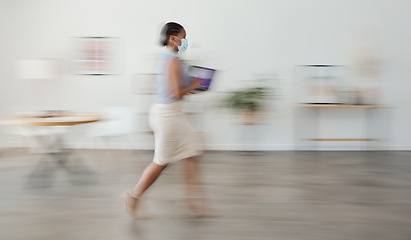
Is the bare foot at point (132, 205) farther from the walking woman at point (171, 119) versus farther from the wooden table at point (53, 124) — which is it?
the wooden table at point (53, 124)

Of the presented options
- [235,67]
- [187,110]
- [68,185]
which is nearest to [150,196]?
[68,185]

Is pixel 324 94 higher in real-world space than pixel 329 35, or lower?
lower

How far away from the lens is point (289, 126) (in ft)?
22.4

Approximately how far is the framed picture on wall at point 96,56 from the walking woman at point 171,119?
3811 millimetres

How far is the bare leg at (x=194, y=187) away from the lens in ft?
10.6

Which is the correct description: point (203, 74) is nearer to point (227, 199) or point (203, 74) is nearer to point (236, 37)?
point (227, 199)

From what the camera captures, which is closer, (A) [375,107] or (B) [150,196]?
(B) [150,196]

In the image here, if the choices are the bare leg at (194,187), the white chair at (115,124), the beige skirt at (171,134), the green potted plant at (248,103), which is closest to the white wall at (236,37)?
the green potted plant at (248,103)

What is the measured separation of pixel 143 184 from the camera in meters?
3.16

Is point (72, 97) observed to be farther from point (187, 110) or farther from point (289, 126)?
point (289, 126)

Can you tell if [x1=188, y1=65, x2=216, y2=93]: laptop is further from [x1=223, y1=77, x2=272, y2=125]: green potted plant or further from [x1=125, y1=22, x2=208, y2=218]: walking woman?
[x1=223, y1=77, x2=272, y2=125]: green potted plant

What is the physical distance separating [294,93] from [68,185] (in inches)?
151

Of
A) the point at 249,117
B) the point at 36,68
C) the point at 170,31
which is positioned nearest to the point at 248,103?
the point at 249,117

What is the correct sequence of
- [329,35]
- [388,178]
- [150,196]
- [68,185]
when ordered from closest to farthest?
[150,196] → [68,185] → [388,178] → [329,35]
